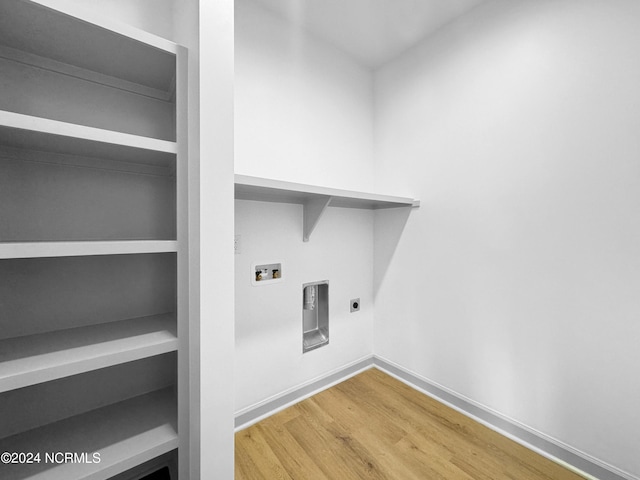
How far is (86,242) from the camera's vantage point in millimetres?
756

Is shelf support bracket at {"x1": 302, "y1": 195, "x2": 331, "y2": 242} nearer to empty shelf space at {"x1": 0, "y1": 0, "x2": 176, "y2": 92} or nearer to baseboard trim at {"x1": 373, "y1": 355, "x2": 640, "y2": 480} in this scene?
empty shelf space at {"x1": 0, "y1": 0, "x2": 176, "y2": 92}

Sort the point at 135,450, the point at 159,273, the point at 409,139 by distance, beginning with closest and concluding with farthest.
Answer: the point at 135,450 → the point at 159,273 → the point at 409,139

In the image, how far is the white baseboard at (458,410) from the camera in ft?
3.87

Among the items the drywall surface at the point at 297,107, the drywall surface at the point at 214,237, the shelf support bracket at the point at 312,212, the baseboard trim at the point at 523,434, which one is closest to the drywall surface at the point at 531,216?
the baseboard trim at the point at 523,434

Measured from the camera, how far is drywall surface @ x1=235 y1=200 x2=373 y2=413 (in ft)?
4.87

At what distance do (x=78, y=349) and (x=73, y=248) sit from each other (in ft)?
Answer: 1.03

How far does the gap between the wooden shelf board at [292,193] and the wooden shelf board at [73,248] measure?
378mm

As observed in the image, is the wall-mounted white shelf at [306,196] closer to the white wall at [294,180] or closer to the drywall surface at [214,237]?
the white wall at [294,180]

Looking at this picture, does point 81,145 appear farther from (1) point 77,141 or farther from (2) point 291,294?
(2) point 291,294

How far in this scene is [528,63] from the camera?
1.33 metres

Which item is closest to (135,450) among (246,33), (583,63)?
(246,33)

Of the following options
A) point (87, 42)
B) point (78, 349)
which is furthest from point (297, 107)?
point (78, 349)

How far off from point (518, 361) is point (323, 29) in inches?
88.1

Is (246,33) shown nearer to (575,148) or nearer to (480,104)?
(480,104)
